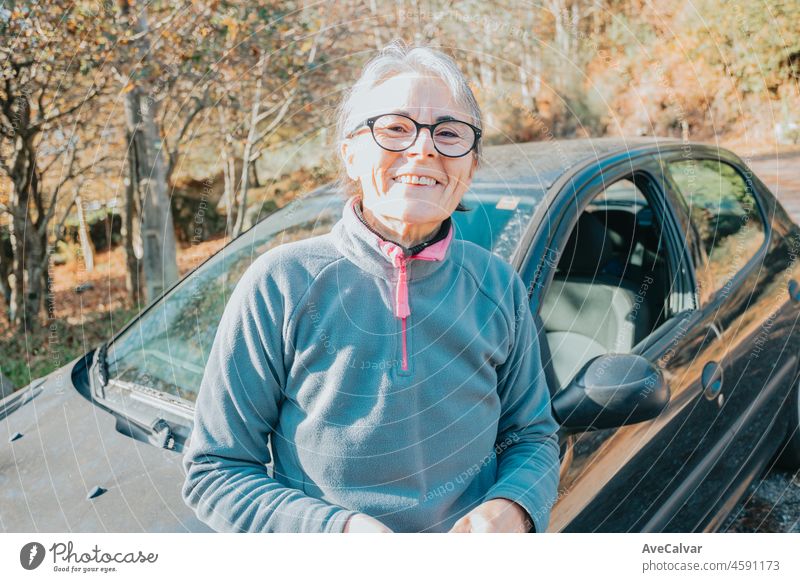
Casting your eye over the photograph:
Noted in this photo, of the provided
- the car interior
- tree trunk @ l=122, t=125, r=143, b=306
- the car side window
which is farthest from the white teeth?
tree trunk @ l=122, t=125, r=143, b=306

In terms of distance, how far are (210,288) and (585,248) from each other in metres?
1.33

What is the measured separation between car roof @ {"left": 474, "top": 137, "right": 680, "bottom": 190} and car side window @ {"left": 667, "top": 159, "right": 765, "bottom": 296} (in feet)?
0.94

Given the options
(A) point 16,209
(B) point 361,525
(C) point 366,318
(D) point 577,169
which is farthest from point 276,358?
(A) point 16,209

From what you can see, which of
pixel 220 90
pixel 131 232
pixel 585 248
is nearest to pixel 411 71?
pixel 585 248

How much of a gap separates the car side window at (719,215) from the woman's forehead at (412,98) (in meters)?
1.58

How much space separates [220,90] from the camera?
4664mm

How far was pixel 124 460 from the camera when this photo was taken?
1.72m

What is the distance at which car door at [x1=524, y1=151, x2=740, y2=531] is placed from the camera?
5.99 feet

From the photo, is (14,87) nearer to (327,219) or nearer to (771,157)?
(327,219)

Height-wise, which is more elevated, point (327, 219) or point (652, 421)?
point (327, 219)

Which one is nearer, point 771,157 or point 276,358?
point 276,358

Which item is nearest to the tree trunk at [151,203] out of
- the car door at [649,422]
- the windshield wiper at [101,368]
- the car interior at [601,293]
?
the windshield wiper at [101,368]

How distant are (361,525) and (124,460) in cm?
77

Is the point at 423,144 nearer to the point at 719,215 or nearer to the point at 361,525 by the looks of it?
the point at 361,525
